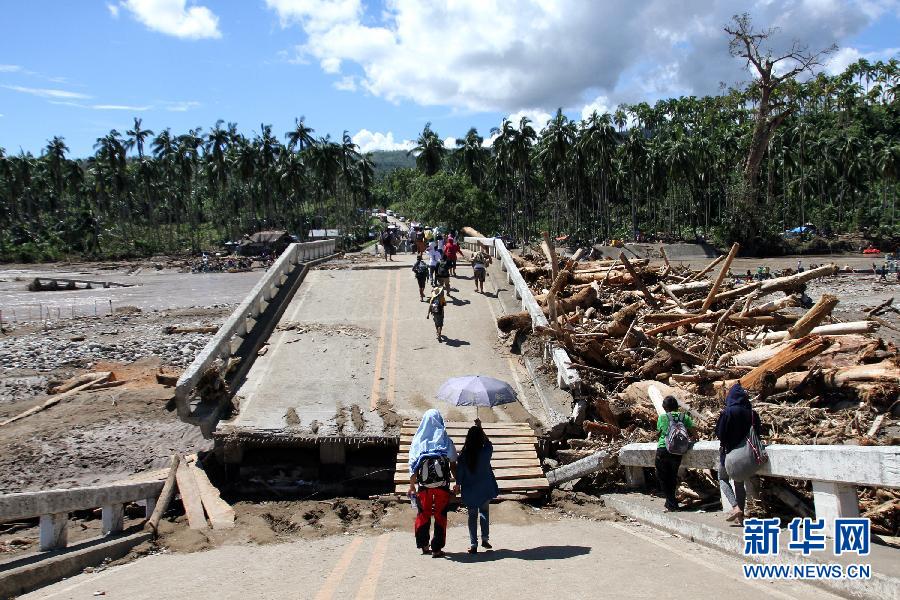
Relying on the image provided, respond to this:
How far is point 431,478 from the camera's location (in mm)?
8055

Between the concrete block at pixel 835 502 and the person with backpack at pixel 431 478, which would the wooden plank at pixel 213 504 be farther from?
the concrete block at pixel 835 502

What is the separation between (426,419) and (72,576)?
4.13 metres

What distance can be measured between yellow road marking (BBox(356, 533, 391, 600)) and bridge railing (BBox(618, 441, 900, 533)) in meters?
4.05

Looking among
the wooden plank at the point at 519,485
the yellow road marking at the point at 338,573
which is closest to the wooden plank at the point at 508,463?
the wooden plank at the point at 519,485

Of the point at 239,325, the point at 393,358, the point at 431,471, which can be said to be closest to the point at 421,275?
the point at 393,358

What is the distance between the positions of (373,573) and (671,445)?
3748 mm

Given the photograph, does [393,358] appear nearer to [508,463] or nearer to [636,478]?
[508,463]

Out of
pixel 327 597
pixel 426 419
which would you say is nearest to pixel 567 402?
pixel 426 419

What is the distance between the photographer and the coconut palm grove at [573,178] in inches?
2662

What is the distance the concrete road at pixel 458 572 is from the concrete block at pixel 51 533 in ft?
2.73

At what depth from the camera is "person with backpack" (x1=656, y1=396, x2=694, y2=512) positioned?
8.60 m

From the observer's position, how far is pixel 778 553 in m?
6.54

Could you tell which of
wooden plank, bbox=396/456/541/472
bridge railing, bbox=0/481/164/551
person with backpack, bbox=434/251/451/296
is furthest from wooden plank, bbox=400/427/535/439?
person with backpack, bbox=434/251/451/296

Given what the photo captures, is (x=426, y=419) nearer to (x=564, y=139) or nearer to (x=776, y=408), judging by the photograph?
(x=776, y=408)
